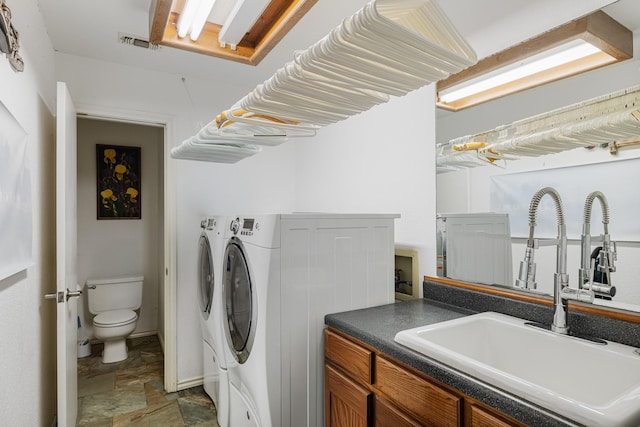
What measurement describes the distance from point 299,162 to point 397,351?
2.35 meters

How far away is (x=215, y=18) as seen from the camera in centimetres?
201

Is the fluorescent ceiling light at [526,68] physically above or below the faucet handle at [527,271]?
above

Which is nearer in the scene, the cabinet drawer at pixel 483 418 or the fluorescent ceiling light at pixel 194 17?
the cabinet drawer at pixel 483 418

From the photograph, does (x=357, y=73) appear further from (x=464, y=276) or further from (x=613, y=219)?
(x=464, y=276)

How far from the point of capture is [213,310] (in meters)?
2.22

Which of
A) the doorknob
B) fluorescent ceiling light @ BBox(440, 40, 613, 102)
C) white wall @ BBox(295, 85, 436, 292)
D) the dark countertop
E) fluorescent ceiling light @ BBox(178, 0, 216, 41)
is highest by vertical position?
fluorescent ceiling light @ BBox(178, 0, 216, 41)

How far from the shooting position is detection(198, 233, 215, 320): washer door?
2332 millimetres

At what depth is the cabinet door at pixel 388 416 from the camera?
117 cm

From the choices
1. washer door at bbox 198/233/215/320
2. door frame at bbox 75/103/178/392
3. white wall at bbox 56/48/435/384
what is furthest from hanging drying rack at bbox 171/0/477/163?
door frame at bbox 75/103/178/392

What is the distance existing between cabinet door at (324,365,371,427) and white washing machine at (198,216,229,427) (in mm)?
754

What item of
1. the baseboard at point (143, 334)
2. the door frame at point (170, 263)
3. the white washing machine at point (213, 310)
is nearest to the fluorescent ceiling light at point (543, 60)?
the white washing machine at point (213, 310)

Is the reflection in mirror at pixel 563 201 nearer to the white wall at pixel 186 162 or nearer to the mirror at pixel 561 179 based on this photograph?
the mirror at pixel 561 179

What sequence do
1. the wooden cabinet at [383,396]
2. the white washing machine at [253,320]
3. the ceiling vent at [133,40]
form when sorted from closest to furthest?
the wooden cabinet at [383,396] < the white washing machine at [253,320] < the ceiling vent at [133,40]

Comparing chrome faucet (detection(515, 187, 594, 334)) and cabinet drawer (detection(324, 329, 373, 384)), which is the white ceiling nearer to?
chrome faucet (detection(515, 187, 594, 334))
